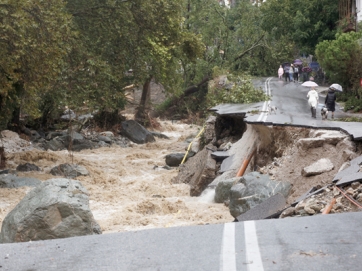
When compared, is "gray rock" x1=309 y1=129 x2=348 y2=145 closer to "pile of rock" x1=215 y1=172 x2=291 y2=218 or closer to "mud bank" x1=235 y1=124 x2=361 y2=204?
"mud bank" x1=235 y1=124 x2=361 y2=204

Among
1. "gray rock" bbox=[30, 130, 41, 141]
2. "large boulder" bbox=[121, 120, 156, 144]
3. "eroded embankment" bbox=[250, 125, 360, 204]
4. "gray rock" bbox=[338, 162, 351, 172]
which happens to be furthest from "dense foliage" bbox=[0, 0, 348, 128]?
"gray rock" bbox=[338, 162, 351, 172]

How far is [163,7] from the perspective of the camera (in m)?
23.0

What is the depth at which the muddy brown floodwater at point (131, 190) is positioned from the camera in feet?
40.3

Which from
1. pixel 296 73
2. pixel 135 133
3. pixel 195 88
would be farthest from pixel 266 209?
pixel 195 88

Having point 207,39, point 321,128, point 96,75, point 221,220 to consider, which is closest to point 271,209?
point 221,220

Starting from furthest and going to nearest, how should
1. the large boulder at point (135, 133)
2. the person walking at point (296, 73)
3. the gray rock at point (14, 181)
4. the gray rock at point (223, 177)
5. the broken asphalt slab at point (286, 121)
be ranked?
the person walking at point (296, 73) → the large boulder at point (135, 133) → the gray rock at point (14, 181) → the gray rock at point (223, 177) → the broken asphalt slab at point (286, 121)

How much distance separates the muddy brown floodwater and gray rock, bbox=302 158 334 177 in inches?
74.5

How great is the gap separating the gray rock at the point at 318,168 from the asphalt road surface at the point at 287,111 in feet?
3.44

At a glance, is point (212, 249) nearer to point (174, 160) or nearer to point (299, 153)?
point (299, 153)

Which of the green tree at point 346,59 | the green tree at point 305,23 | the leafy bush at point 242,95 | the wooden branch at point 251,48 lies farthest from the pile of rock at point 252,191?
the green tree at point 305,23

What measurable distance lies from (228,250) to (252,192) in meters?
6.21

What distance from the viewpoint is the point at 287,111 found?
20.9 metres

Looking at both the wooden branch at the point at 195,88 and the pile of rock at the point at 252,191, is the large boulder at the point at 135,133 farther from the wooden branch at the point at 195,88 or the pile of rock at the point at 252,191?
the pile of rock at the point at 252,191

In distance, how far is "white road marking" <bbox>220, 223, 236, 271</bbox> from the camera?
5102 mm
